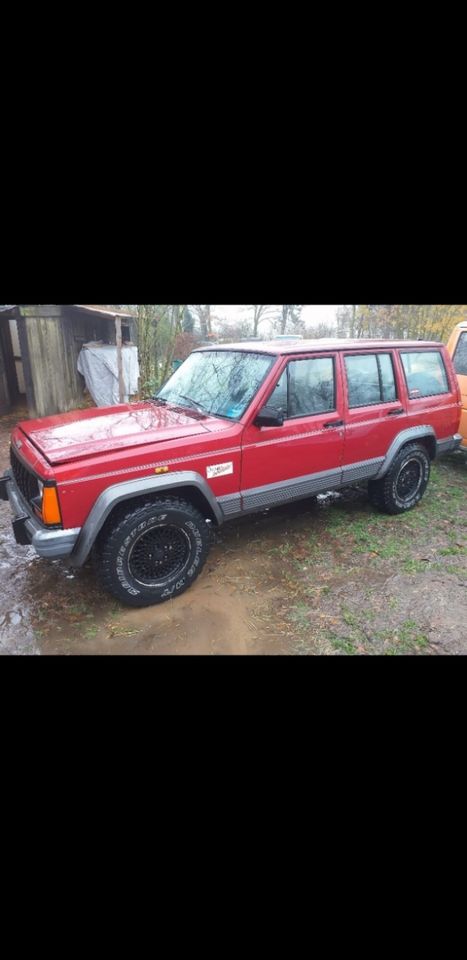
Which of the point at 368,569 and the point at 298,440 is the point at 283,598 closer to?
the point at 368,569

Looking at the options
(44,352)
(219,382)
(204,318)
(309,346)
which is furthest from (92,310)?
(204,318)

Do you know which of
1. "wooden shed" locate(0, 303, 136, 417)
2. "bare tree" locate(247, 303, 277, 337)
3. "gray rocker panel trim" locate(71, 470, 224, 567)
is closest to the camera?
"gray rocker panel trim" locate(71, 470, 224, 567)

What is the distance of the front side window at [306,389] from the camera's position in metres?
3.88

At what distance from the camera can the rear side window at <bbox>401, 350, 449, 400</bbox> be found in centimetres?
486

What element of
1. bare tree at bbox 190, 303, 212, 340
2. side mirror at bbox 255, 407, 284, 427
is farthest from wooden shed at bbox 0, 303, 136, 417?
bare tree at bbox 190, 303, 212, 340

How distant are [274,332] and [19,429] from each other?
21696 mm

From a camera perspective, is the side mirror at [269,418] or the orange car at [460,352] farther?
the orange car at [460,352]

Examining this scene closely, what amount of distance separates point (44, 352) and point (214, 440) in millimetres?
6728

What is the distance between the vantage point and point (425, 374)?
503 cm

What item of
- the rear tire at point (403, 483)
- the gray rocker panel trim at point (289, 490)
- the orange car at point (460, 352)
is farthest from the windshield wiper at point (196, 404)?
the orange car at point (460, 352)

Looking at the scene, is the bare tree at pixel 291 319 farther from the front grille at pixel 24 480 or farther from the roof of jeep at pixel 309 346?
the front grille at pixel 24 480

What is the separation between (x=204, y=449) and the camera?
344 cm

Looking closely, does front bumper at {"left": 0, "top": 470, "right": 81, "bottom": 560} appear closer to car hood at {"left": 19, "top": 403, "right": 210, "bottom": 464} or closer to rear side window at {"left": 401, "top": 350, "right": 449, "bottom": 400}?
car hood at {"left": 19, "top": 403, "right": 210, "bottom": 464}

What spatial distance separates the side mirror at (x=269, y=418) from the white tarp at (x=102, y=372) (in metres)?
6.88
